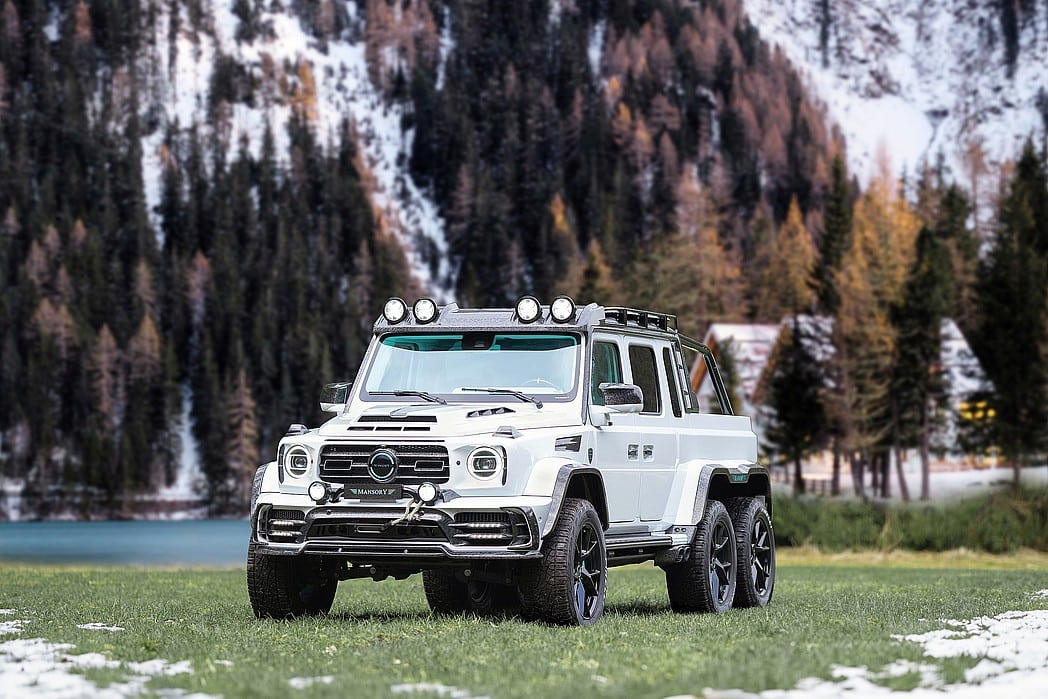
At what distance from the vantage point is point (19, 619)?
14.6 m

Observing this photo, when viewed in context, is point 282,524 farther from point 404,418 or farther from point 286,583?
point 404,418

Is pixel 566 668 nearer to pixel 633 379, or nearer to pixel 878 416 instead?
pixel 633 379

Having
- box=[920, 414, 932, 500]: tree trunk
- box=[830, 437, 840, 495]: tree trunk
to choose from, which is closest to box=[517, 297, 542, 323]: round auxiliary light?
box=[830, 437, 840, 495]: tree trunk

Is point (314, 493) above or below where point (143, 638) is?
above

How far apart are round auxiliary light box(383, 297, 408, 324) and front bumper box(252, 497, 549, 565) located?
7.82ft

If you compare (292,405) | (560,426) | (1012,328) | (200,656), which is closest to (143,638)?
(200,656)

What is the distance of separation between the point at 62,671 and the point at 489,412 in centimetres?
479

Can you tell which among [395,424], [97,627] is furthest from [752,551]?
[97,627]

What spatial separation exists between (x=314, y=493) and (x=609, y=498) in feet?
8.88

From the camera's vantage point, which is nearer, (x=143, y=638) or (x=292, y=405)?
(x=143, y=638)

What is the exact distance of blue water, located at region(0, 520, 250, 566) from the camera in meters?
63.4

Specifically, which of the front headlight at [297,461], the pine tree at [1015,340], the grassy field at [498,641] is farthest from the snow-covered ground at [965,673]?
the pine tree at [1015,340]

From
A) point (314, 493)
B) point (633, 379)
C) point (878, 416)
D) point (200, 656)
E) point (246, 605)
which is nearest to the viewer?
point (200, 656)

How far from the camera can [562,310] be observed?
48.0 ft
